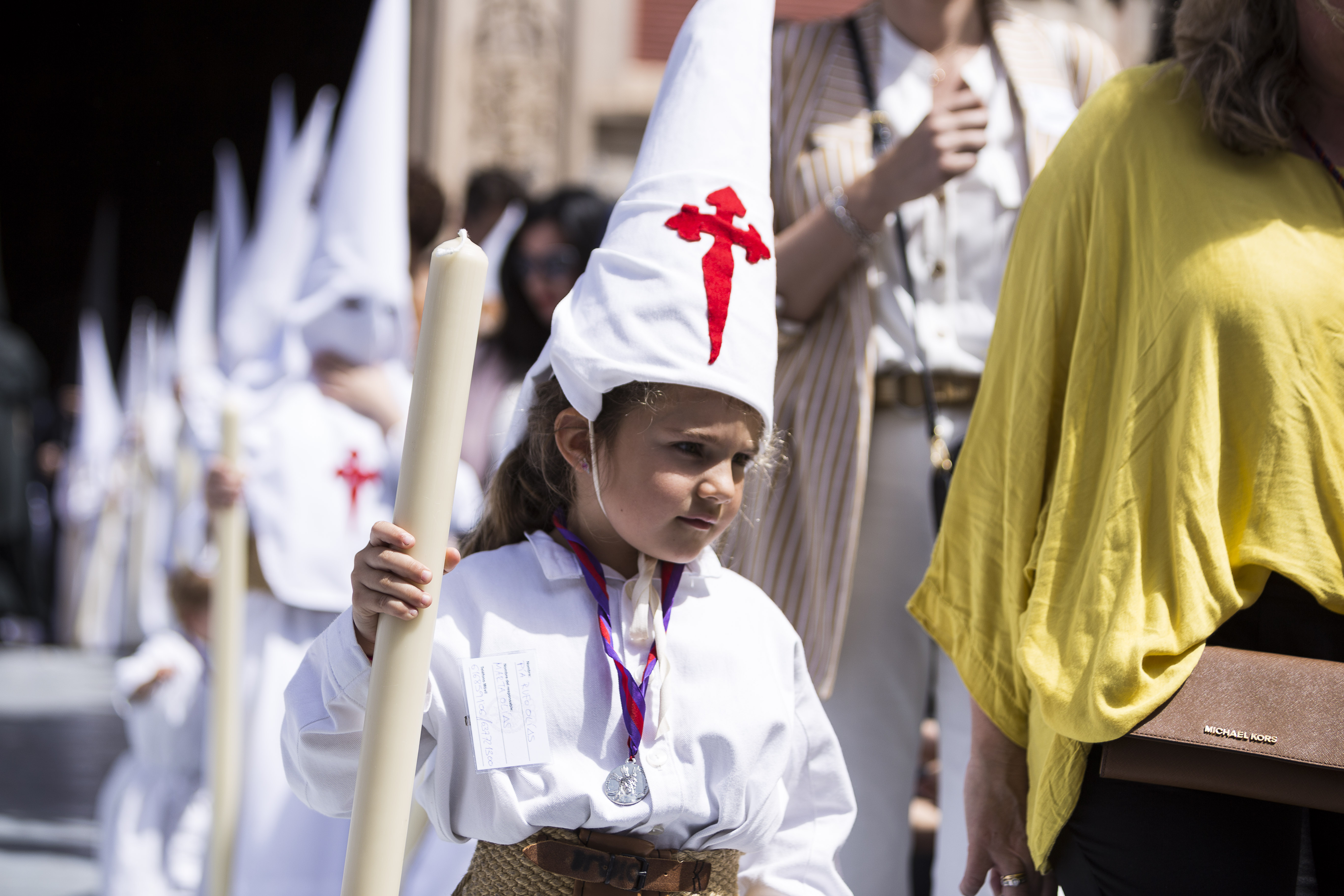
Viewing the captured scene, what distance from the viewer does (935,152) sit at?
78.7 inches

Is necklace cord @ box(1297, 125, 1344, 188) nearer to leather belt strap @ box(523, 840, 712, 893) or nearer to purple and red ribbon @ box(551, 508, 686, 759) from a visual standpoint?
purple and red ribbon @ box(551, 508, 686, 759)

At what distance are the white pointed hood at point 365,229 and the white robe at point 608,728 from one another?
7.13 feet

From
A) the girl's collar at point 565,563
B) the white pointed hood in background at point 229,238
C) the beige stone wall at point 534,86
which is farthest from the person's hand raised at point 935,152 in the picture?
the beige stone wall at point 534,86

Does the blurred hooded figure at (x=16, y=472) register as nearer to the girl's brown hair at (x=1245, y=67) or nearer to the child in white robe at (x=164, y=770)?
the child in white robe at (x=164, y=770)

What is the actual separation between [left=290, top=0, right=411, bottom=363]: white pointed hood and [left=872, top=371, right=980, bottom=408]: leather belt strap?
1898mm

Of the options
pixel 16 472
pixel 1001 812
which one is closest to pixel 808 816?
pixel 1001 812

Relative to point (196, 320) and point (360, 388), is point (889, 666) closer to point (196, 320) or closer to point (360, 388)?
point (360, 388)

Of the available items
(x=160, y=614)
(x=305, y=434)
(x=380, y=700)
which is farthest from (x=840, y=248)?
(x=160, y=614)

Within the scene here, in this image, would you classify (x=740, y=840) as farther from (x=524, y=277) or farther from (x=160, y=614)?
(x=160, y=614)

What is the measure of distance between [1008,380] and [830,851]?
614 millimetres

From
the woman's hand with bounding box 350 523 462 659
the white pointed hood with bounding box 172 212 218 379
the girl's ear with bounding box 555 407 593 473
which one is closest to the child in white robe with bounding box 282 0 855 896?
the girl's ear with bounding box 555 407 593 473

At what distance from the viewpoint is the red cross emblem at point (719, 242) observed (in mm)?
1500

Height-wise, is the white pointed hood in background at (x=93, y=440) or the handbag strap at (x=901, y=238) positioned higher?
the handbag strap at (x=901, y=238)

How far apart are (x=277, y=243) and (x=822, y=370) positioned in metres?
3.79
